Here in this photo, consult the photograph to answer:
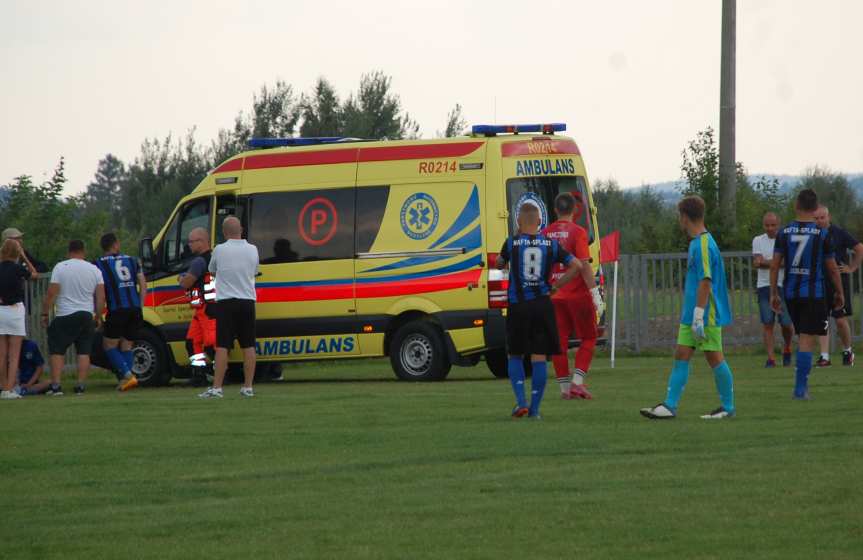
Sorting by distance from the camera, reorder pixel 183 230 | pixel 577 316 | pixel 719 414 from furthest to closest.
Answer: pixel 183 230
pixel 577 316
pixel 719 414

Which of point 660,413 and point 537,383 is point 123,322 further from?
point 660,413

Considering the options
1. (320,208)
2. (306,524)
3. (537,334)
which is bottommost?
(306,524)

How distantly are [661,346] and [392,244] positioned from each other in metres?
6.79

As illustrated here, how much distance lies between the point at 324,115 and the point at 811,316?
3207cm

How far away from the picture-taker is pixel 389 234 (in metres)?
18.4

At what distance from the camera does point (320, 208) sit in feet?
61.5

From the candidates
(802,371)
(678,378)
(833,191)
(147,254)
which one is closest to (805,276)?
(802,371)

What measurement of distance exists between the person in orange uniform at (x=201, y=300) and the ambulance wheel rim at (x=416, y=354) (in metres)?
2.25

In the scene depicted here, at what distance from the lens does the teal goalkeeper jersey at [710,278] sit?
1198 cm

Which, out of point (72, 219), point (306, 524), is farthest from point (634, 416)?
point (72, 219)

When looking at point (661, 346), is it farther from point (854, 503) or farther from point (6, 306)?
point (854, 503)

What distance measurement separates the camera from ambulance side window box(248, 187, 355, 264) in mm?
18609

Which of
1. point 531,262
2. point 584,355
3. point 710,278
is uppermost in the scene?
point 531,262

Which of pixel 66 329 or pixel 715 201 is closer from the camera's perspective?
pixel 66 329
